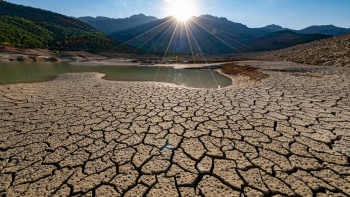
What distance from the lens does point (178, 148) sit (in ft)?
6.53

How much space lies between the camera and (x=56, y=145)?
80.9 inches

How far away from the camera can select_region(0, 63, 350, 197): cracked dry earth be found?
1429 mm

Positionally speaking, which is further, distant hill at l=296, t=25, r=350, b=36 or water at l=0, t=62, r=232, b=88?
distant hill at l=296, t=25, r=350, b=36

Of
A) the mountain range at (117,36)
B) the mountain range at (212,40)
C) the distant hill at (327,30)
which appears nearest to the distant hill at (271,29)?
the distant hill at (327,30)

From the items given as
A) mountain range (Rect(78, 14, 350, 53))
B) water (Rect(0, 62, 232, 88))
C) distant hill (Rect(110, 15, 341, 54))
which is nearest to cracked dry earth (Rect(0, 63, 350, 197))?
water (Rect(0, 62, 232, 88))

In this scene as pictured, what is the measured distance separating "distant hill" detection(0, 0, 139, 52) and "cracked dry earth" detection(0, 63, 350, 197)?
106 ft

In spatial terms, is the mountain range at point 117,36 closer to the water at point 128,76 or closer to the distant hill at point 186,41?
the distant hill at point 186,41

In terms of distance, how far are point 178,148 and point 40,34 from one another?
154 feet

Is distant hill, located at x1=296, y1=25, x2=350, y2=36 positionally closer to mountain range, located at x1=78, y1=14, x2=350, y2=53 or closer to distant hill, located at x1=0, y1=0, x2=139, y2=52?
mountain range, located at x1=78, y1=14, x2=350, y2=53

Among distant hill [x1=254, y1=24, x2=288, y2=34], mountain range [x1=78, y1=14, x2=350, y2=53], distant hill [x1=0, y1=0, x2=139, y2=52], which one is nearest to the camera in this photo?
distant hill [x1=0, y1=0, x2=139, y2=52]

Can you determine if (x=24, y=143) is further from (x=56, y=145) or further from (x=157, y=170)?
(x=157, y=170)

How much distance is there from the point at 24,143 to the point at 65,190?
1390 millimetres

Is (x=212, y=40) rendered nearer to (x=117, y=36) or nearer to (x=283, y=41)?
(x=283, y=41)

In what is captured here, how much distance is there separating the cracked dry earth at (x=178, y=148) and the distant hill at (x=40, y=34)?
32410 mm
